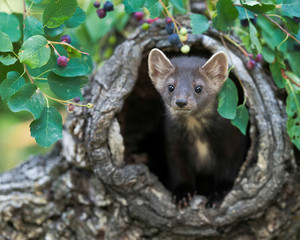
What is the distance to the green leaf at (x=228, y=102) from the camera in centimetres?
339

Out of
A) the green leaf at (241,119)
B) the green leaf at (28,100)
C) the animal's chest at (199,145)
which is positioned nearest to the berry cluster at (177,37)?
the green leaf at (241,119)

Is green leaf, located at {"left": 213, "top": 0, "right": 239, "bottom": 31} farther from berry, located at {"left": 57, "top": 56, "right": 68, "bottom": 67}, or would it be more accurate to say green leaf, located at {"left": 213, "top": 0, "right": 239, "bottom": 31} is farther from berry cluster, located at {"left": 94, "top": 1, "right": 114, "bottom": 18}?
berry, located at {"left": 57, "top": 56, "right": 68, "bottom": 67}

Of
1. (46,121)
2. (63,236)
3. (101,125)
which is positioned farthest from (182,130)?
(46,121)

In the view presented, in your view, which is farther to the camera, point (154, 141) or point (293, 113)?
point (154, 141)

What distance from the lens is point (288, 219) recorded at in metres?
4.22

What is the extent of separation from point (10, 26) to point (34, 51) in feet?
2.26

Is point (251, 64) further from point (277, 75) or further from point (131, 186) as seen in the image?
point (131, 186)

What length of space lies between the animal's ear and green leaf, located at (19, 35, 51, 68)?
172 centimetres

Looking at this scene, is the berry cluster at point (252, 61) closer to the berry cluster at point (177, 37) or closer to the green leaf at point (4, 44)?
the berry cluster at point (177, 37)

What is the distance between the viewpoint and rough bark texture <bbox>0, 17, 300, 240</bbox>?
3965 millimetres

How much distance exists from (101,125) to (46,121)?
1.10 metres

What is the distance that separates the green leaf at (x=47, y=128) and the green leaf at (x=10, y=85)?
0.25 meters

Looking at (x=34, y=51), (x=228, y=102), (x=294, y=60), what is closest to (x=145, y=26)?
(x=228, y=102)

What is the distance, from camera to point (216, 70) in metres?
4.04
